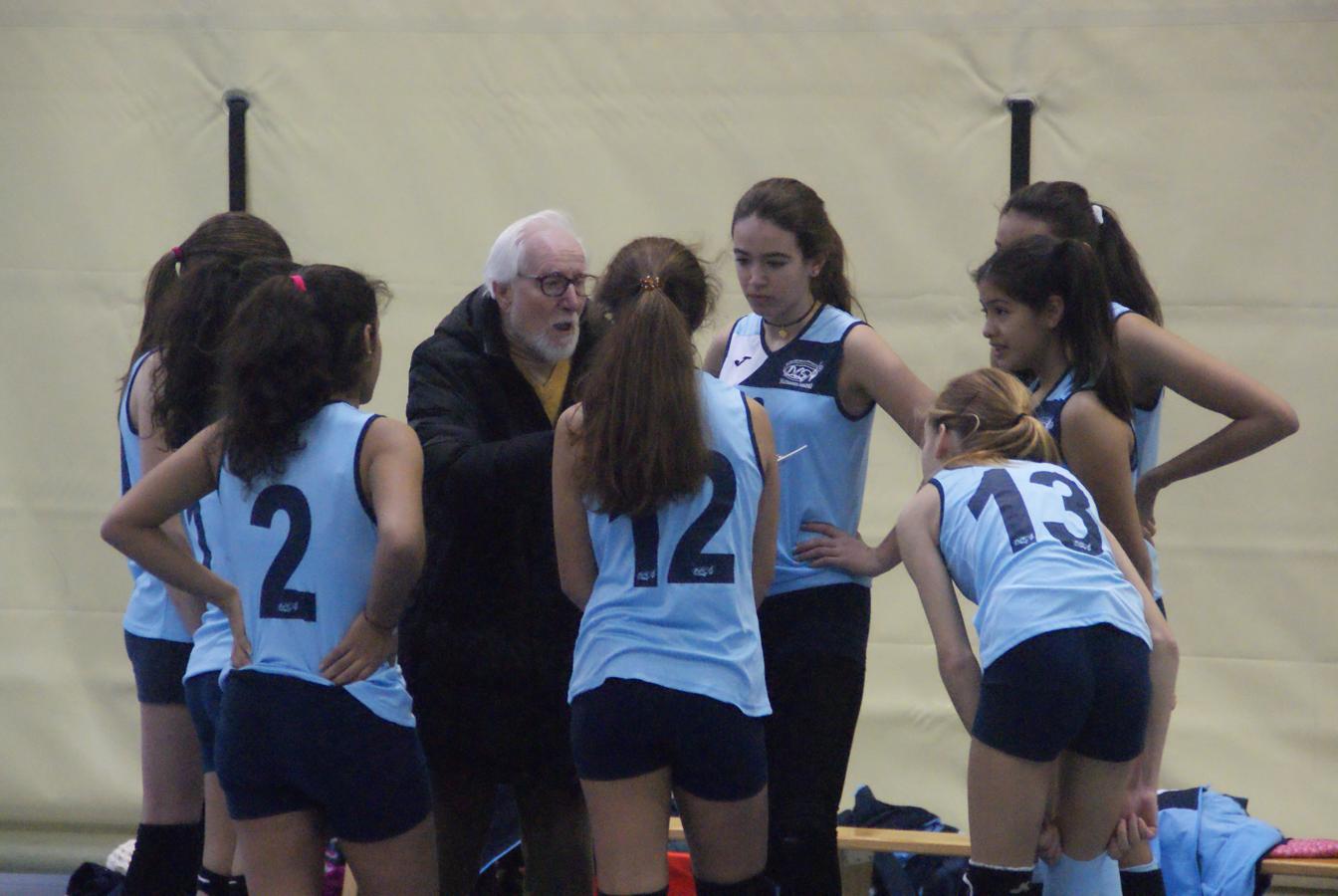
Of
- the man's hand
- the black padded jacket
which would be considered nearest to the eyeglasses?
the black padded jacket

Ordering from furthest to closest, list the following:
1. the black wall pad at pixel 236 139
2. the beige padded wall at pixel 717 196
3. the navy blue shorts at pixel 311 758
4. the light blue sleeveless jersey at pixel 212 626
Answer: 1. the black wall pad at pixel 236 139
2. the beige padded wall at pixel 717 196
3. the light blue sleeveless jersey at pixel 212 626
4. the navy blue shorts at pixel 311 758

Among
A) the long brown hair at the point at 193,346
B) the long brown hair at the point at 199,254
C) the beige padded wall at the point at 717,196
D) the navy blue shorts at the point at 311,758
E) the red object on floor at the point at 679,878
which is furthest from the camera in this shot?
the beige padded wall at the point at 717,196

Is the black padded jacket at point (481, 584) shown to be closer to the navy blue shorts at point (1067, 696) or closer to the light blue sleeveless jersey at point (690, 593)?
→ the light blue sleeveless jersey at point (690, 593)

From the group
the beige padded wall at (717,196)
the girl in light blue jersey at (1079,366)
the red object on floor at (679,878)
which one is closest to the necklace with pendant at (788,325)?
the girl in light blue jersey at (1079,366)

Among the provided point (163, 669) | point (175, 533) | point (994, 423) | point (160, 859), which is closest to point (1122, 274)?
point (994, 423)

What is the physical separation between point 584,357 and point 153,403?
27.8 inches

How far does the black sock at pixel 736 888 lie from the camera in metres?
2.11

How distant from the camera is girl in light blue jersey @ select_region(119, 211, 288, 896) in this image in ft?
7.79

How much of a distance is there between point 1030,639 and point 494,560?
0.85 m

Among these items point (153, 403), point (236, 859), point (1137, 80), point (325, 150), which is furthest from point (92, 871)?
point (1137, 80)

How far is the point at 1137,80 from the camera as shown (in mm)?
3461

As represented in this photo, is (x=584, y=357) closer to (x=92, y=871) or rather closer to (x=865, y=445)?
(x=865, y=445)

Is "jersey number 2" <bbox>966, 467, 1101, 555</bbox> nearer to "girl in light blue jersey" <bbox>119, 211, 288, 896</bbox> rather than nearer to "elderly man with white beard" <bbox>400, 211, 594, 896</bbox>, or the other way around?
"elderly man with white beard" <bbox>400, 211, 594, 896</bbox>

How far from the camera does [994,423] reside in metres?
2.21
